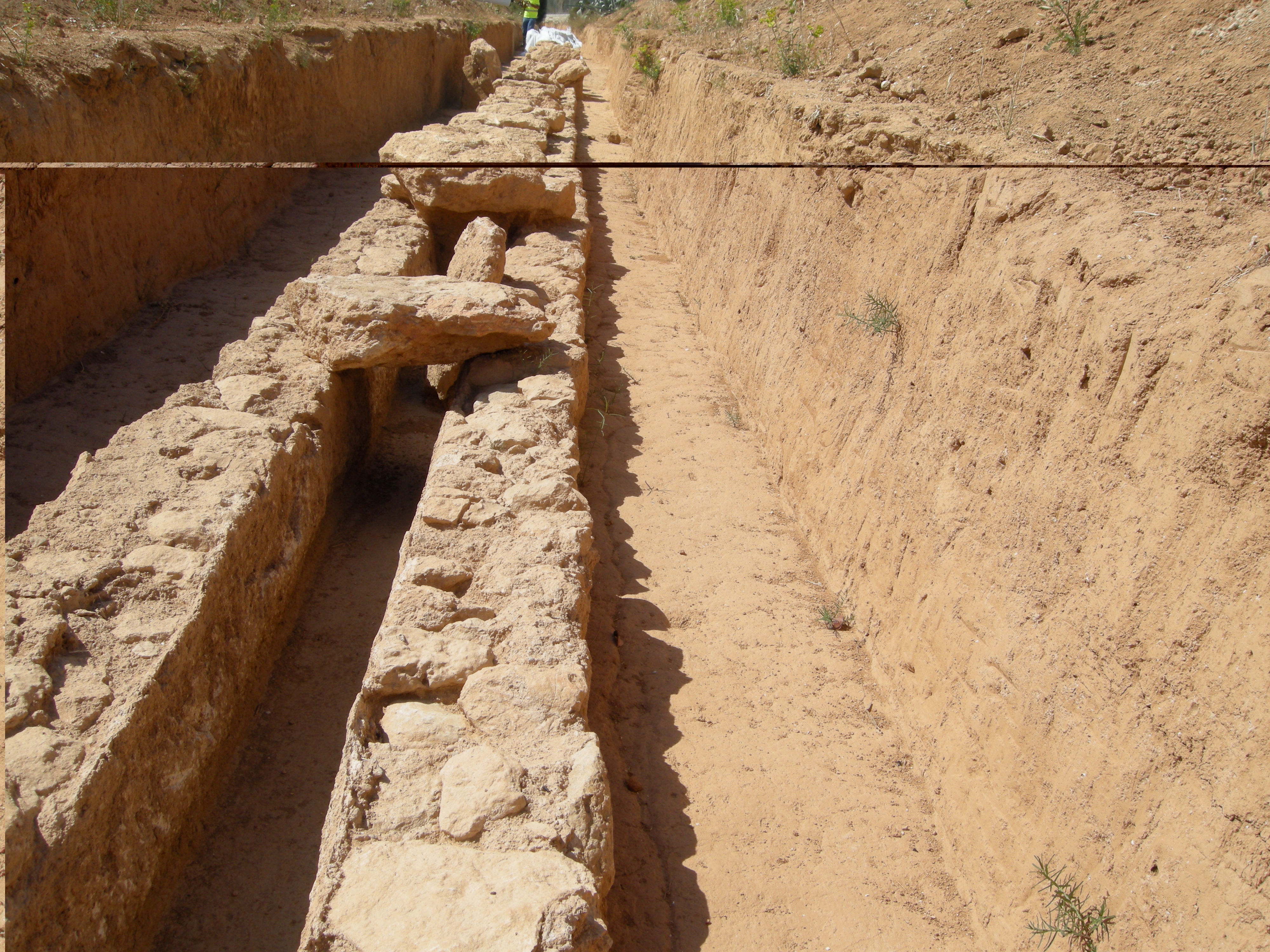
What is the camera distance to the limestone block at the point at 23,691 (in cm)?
228

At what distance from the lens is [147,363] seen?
5.74m

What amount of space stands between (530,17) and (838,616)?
22270 mm

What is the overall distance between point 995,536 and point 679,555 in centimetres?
173

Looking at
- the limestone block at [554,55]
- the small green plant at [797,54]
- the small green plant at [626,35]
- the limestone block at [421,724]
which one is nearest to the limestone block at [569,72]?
the limestone block at [554,55]

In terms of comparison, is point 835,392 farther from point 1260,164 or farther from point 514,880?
point 514,880

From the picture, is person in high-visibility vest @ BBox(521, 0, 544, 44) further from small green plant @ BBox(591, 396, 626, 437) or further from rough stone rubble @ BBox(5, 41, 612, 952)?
rough stone rubble @ BBox(5, 41, 612, 952)

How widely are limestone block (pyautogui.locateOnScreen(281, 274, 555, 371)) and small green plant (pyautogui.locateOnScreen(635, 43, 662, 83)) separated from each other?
8.18 meters

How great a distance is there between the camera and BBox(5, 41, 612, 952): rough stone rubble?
6.93ft

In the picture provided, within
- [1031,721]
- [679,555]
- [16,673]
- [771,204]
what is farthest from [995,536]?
[771,204]

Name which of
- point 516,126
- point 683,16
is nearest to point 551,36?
point 683,16

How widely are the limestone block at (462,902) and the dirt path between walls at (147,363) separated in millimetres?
3038

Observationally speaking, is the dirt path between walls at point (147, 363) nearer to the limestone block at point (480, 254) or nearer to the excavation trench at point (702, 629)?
the excavation trench at point (702, 629)

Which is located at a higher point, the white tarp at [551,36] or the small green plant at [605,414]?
the white tarp at [551,36]

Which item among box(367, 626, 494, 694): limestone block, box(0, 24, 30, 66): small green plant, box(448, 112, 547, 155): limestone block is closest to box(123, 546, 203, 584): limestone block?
box(367, 626, 494, 694): limestone block
